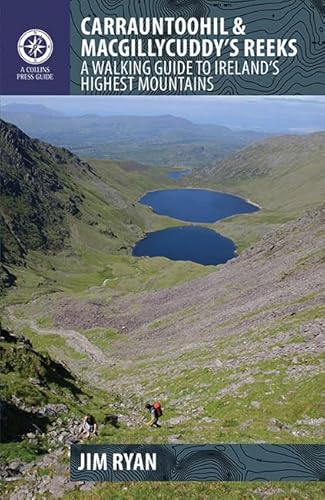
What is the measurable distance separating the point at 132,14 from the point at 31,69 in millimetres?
4341

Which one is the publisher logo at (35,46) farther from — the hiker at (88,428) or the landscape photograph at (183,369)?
the hiker at (88,428)

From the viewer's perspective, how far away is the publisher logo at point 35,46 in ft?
61.3

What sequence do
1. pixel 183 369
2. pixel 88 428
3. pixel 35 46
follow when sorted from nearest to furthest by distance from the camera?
1. pixel 35 46
2. pixel 88 428
3. pixel 183 369

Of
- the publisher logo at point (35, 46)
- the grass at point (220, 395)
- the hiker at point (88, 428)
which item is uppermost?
the publisher logo at point (35, 46)

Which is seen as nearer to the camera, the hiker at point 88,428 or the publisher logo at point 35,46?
the publisher logo at point 35,46

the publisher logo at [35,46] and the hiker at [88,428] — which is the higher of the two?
the publisher logo at [35,46]

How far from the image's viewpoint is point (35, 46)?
62.4 feet

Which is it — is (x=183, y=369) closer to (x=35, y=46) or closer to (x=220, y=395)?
(x=220, y=395)

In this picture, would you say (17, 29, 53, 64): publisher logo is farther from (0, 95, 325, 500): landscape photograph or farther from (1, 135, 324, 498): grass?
(1, 135, 324, 498): grass

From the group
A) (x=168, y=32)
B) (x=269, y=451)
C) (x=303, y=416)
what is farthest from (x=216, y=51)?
(x=303, y=416)

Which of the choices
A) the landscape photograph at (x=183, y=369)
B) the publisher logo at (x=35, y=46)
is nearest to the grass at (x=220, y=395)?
the landscape photograph at (x=183, y=369)

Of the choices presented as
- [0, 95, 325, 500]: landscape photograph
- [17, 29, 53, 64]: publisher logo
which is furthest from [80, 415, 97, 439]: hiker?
[17, 29, 53, 64]: publisher logo

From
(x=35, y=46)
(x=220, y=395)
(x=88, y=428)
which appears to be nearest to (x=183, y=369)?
(x=220, y=395)

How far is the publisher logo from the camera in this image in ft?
61.3
